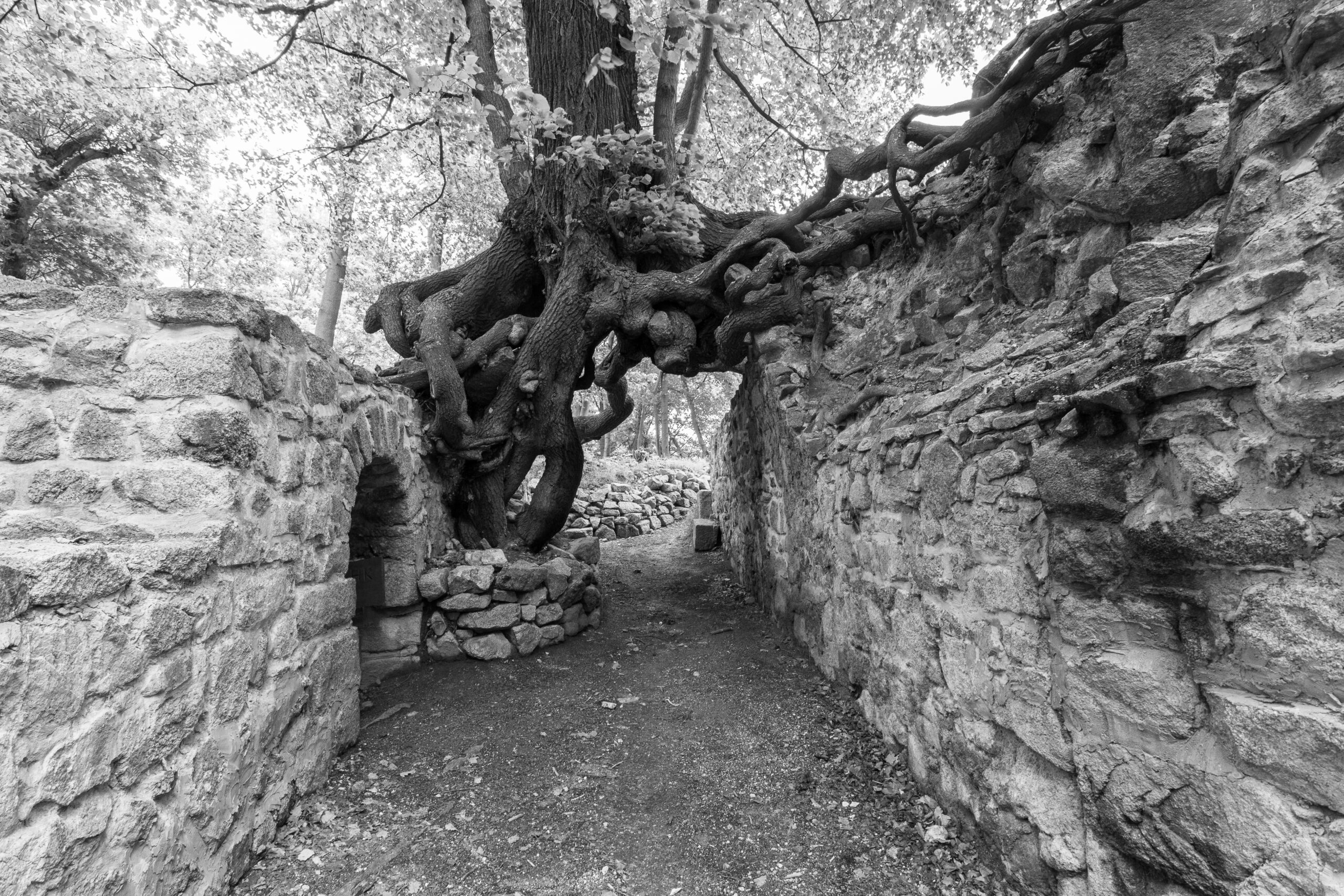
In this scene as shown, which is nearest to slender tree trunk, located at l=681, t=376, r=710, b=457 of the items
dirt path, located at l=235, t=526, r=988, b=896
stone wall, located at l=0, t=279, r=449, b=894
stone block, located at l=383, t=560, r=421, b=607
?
stone block, located at l=383, t=560, r=421, b=607

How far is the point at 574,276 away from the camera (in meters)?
5.00

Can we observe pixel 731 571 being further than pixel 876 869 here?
Yes

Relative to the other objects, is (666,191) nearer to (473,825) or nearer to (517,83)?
A: (517,83)

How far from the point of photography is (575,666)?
402 cm

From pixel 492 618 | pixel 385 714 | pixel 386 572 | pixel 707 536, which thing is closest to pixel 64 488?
pixel 385 714

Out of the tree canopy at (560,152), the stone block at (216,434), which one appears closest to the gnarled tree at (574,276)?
the tree canopy at (560,152)

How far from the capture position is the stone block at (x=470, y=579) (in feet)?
13.3

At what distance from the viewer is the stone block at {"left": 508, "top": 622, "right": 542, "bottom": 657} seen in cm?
411

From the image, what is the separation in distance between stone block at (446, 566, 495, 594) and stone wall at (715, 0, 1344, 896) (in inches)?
102

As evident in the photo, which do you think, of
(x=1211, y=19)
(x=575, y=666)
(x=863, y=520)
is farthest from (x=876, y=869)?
(x=1211, y=19)

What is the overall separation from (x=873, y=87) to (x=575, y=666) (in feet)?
22.7

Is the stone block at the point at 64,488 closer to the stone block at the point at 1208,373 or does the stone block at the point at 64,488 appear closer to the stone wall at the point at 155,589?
the stone wall at the point at 155,589

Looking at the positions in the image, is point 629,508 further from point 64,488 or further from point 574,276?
point 64,488

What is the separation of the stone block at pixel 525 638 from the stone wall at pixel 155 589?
1.40m
